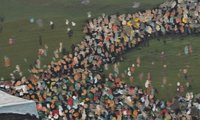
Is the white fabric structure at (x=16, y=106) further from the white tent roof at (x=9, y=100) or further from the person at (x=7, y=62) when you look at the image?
the person at (x=7, y=62)

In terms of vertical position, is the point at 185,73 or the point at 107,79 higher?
the point at 107,79

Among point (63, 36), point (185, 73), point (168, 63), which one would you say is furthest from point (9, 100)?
point (63, 36)

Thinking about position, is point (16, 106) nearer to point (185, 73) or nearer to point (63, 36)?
point (185, 73)

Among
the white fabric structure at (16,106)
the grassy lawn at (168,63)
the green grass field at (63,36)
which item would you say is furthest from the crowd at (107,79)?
the white fabric structure at (16,106)

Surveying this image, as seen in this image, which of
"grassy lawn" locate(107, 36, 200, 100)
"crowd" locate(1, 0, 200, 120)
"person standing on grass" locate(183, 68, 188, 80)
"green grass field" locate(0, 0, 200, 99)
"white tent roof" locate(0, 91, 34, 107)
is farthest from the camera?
"green grass field" locate(0, 0, 200, 99)

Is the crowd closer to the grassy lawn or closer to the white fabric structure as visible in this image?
the grassy lawn

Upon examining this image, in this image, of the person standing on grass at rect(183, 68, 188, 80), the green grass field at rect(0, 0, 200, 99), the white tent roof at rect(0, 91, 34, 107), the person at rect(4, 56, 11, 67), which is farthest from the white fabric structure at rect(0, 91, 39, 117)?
the person standing on grass at rect(183, 68, 188, 80)

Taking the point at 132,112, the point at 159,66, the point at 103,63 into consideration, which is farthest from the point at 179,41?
the point at 132,112

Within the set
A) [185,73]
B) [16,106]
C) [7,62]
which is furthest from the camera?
[7,62]
